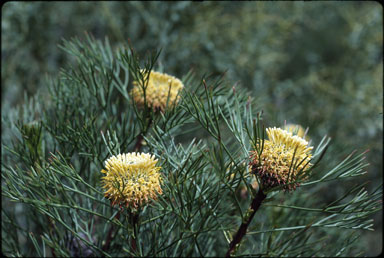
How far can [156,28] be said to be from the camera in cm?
98

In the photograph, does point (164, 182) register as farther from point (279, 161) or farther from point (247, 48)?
point (247, 48)

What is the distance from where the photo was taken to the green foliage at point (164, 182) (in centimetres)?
29

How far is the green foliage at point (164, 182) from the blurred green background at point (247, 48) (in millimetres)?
447

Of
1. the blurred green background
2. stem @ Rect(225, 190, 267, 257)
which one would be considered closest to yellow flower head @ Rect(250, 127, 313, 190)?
stem @ Rect(225, 190, 267, 257)

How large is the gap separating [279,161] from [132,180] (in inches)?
4.5

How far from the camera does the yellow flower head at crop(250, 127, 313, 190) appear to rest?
28cm

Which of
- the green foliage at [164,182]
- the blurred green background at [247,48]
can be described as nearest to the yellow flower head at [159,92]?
the green foliage at [164,182]

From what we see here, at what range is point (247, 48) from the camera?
1.16 meters

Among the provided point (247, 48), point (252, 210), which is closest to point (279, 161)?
point (252, 210)

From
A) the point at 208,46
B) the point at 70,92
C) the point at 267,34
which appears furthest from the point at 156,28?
the point at 70,92

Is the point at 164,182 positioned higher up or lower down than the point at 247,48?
lower down

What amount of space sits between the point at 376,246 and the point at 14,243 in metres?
0.91

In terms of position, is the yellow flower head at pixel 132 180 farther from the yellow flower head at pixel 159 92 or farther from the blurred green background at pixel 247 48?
the blurred green background at pixel 247 48

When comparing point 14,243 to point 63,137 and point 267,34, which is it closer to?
point 63,137
